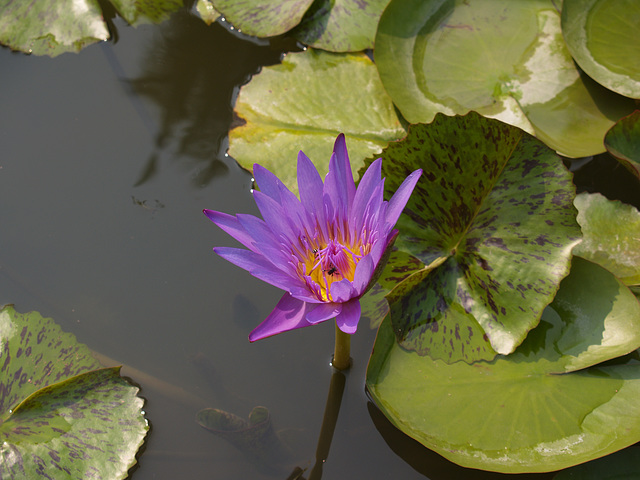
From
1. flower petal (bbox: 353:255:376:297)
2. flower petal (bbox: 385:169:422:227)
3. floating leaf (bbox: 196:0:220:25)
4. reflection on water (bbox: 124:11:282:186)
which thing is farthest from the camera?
floating leaf (bbox: 196:0:220:25)

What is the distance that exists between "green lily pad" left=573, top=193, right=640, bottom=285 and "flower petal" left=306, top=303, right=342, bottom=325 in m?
1.11

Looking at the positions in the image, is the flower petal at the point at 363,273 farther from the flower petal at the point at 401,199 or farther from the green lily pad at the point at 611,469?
the green lily pad at the point at 611,469

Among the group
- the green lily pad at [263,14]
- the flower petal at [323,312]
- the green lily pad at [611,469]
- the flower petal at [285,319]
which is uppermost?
the green lily pad at [263,14]

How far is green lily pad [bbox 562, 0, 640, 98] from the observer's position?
7.63ft

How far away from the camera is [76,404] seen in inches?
73.5

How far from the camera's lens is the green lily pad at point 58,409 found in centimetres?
176

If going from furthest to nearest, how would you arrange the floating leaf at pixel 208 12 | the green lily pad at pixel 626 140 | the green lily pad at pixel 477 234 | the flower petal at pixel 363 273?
1. the floating leaf at pixel 208 12
2. the green lily pad at pixel 626 140
3. the green lily pad at pixel 477 234
4. the flower petal at pixel 363 273

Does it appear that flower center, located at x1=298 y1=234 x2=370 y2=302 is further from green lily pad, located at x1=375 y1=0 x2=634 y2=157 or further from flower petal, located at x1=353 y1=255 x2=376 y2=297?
green lily pad, located at x1=375 y1=0 x2=634 y2=157

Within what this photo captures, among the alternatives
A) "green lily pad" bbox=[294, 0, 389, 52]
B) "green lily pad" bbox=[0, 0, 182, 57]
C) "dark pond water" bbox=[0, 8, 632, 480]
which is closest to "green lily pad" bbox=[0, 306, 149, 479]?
"dark pond water" bbox=[0, 8, 632, 480]

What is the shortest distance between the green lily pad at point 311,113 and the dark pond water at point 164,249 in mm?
200

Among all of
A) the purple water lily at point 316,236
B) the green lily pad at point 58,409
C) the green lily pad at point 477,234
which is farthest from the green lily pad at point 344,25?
the green lily pad at point 58,409

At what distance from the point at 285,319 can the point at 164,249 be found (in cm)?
114

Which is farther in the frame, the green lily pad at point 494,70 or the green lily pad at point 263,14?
the green lily pad at point 263,14

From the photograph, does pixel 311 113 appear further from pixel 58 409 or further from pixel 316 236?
pixel 58 409
